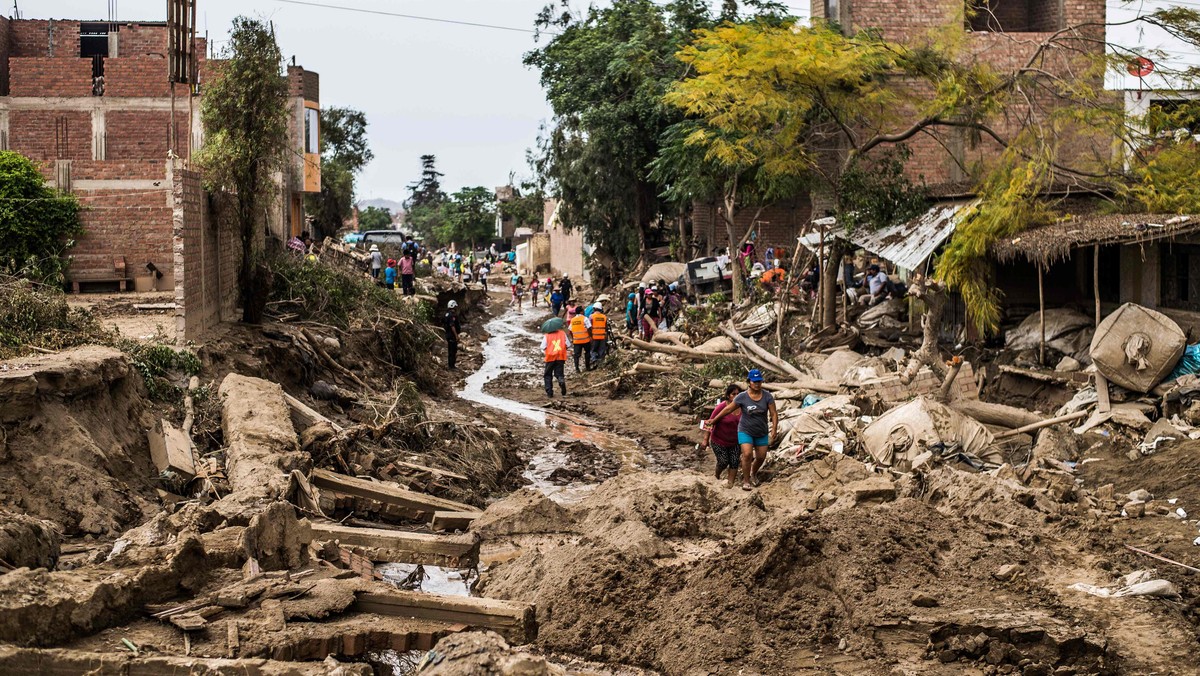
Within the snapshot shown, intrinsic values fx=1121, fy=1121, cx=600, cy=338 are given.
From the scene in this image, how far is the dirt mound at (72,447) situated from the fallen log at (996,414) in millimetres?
10209

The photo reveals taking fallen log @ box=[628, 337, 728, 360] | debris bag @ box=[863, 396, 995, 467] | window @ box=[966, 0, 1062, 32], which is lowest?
debris bag @ box=[863, 396, 995, 467]

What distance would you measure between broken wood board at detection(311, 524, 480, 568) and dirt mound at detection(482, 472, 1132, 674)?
37 cm

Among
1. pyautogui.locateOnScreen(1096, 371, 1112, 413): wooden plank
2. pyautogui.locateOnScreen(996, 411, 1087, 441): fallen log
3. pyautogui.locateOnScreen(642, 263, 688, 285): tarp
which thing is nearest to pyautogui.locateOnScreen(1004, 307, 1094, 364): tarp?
pyautogui.locateOnScreen(1096, 371, 1112, 413): wooden plank

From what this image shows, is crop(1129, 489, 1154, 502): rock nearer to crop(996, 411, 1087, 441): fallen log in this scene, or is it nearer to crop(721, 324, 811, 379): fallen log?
crop(996, 411, 1087, 441): fallen log

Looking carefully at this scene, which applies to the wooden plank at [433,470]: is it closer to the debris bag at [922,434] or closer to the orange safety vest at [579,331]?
the debris bag at [922,434]

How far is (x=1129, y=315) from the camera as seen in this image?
14602mm

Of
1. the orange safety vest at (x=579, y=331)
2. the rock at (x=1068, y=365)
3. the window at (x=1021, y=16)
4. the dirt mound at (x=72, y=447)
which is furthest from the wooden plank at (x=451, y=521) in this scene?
the window at (x=1021, y=16)

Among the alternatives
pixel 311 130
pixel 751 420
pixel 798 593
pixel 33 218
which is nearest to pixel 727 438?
pixel 751 420

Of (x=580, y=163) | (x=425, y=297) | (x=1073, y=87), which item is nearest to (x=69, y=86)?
(x=425, y=297)

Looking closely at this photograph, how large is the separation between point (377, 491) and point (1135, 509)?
7.47 metres

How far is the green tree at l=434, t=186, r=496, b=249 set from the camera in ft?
282

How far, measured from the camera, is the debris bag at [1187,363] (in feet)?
46.4

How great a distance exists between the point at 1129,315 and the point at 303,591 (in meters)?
11.6

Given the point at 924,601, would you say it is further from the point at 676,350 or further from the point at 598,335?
the point at 598,335
